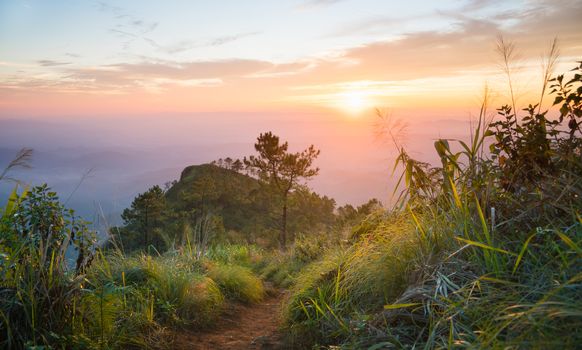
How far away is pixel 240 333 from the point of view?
223 inches

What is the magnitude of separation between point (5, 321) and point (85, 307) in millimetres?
668

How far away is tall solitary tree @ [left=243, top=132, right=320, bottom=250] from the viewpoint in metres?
33.8

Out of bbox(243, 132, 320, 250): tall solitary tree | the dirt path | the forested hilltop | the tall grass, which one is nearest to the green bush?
the dirt path

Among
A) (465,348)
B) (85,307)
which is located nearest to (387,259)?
(465,348)

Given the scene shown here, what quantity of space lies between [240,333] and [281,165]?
28451 mm

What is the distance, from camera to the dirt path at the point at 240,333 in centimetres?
505

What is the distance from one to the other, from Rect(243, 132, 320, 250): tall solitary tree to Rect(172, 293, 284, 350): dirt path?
26855 mm

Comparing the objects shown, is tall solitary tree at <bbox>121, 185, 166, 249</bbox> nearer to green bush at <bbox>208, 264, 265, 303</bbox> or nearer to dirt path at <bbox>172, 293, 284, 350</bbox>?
green bush at <bbox>208, 264, 265, 303</bbox>

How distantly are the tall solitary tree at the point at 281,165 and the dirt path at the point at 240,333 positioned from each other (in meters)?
26.9

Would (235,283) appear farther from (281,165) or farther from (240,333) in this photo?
(281,165)

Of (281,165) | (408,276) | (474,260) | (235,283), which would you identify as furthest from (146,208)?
(474,260)

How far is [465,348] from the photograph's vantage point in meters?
2.62

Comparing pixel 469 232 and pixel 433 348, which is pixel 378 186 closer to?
pixel 469 232

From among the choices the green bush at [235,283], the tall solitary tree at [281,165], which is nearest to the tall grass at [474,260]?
the green bush at [235,283]
